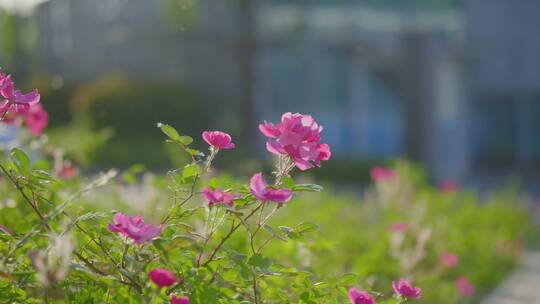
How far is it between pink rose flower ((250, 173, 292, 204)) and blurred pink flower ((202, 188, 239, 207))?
11cm

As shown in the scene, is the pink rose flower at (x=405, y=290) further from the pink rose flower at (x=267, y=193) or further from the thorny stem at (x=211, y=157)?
the thorny stem at (x=211, y=157)

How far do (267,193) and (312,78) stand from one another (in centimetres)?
1595

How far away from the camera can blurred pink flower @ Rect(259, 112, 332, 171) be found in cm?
177

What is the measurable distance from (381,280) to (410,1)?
1534cm

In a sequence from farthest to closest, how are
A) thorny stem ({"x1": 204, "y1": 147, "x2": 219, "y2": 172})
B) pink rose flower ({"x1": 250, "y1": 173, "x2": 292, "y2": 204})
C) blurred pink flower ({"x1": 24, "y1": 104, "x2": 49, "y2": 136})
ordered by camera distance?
blurred pink flower ({"x1": 24, "y1": 104, "x2": 49, "y2": 136}) < thorny stem ({"x1": 204, "y1": 147, "x2": 219, "y2": 172}) < pink rose flower ({"x1": 250, "y1": 173, "x2": 292, "y2": 204})

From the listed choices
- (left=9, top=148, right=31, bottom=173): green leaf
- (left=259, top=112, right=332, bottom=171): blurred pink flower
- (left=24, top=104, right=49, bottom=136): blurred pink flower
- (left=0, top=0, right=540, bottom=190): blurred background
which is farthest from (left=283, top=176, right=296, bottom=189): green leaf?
(left=0, top=0, right=540, bottom=190): blurred background

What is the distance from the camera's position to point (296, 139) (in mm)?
1772

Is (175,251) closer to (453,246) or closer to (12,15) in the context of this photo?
(453,246)

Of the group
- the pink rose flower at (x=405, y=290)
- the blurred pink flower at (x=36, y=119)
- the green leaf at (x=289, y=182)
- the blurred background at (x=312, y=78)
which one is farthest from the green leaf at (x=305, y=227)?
the blurred background at (x=312, y=78)

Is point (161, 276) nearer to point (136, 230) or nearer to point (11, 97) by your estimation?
point (136, 230)

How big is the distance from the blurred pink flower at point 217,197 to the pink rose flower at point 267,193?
0.11 metres

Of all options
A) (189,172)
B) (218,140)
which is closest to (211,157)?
(218,140)

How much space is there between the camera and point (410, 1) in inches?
731

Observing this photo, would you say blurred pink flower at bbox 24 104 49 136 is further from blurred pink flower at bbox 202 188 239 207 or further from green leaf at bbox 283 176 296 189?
green leaf at bbox 283 176 296 189
